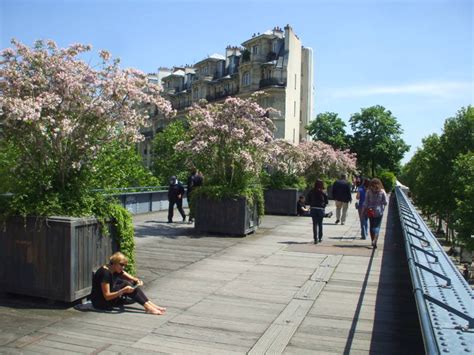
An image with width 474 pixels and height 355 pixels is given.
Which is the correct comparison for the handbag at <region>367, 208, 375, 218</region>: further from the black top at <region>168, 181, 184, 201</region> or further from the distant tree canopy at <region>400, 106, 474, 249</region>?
the distant tree canopy at <region>400, 106, 474, 249</region>

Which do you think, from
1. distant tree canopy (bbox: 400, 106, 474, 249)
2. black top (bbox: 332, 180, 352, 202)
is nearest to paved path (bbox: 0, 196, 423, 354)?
black top (bbox: 332, 180, 352, 202)

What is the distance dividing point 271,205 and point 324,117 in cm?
5886

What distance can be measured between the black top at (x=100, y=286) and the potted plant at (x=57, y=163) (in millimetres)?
282

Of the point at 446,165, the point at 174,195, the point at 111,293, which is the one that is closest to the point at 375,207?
the point at 174,195

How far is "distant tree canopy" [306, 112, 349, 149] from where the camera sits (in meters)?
77.3

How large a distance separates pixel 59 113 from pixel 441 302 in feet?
17.6

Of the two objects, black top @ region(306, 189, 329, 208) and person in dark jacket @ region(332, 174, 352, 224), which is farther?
person in dark jacket @ region(332, 174, 352, 224)

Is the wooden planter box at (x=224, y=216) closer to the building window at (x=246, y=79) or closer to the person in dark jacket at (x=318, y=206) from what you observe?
the person in dark jacket at (x=318, y=206)

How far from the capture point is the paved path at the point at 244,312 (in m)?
5.45

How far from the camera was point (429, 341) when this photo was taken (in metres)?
3.29

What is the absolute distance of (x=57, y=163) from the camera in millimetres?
7258

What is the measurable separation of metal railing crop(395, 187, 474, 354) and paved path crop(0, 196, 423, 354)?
2.73ft

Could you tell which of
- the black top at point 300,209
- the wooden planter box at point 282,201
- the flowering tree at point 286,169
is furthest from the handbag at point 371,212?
the wooden planter box at point 282,201

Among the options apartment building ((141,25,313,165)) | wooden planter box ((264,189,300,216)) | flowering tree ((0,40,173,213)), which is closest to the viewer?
flowering tree ((0,40,173,213))
